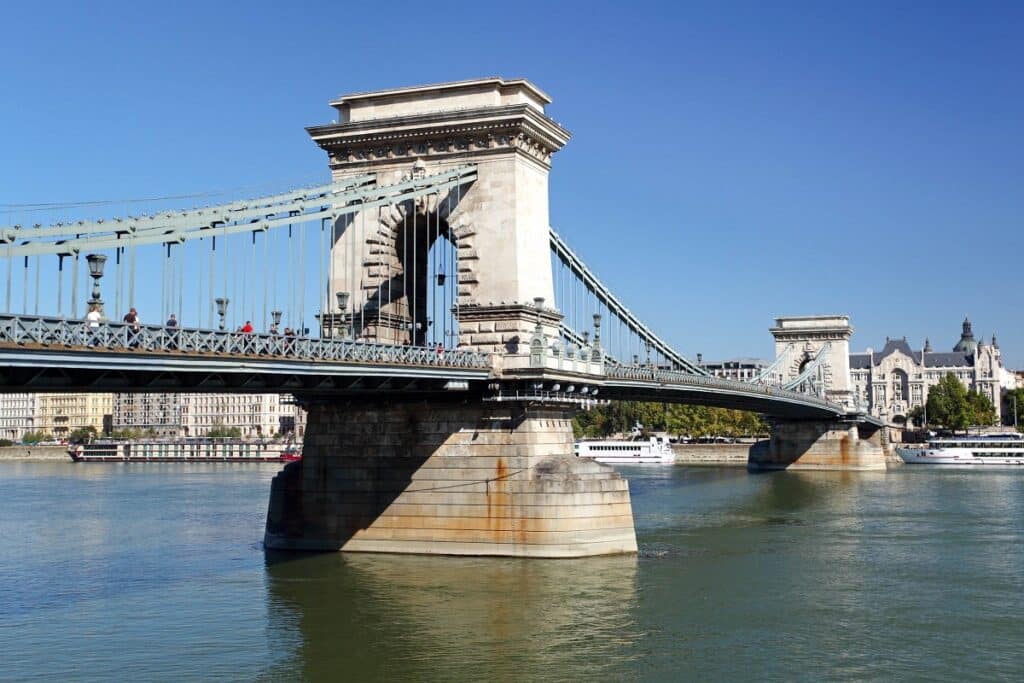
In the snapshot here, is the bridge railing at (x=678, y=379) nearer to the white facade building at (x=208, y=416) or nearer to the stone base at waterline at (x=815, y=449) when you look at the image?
the stone base at waterline at (x=815, y=449)

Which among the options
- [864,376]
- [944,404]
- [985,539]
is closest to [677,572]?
[985,539]

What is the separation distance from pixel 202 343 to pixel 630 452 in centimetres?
10412

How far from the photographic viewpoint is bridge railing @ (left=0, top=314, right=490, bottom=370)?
852 inches

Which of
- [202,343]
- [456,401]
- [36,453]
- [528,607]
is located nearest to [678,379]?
[456,401]

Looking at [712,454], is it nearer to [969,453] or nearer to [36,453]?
[969,453]

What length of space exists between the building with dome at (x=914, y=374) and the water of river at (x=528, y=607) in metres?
143

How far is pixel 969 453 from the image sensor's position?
117 meters

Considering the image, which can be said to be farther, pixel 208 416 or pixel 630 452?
pixel 208 416

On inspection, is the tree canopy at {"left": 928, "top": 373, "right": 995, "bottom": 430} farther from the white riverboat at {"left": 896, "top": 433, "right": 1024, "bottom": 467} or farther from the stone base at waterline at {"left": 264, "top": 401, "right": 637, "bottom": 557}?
the stone base at waterline at {"left": 264, "top": 401, "right": 637, "bottom": 557}

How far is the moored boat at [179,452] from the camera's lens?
146 m

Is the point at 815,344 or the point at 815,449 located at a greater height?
the point at 815,344

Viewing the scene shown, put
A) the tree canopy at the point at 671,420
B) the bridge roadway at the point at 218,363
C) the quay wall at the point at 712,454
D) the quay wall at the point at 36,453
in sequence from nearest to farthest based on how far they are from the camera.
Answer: the bridge roadway at the point at 218,363, the quay wall at the point at 712,454, the tree canopy at the point at 671,420, the quay wall at the point at 36,453

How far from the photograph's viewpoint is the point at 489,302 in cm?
→ 4066

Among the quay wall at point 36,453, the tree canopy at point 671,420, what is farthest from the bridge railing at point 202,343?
the quay wall at point 36,453
